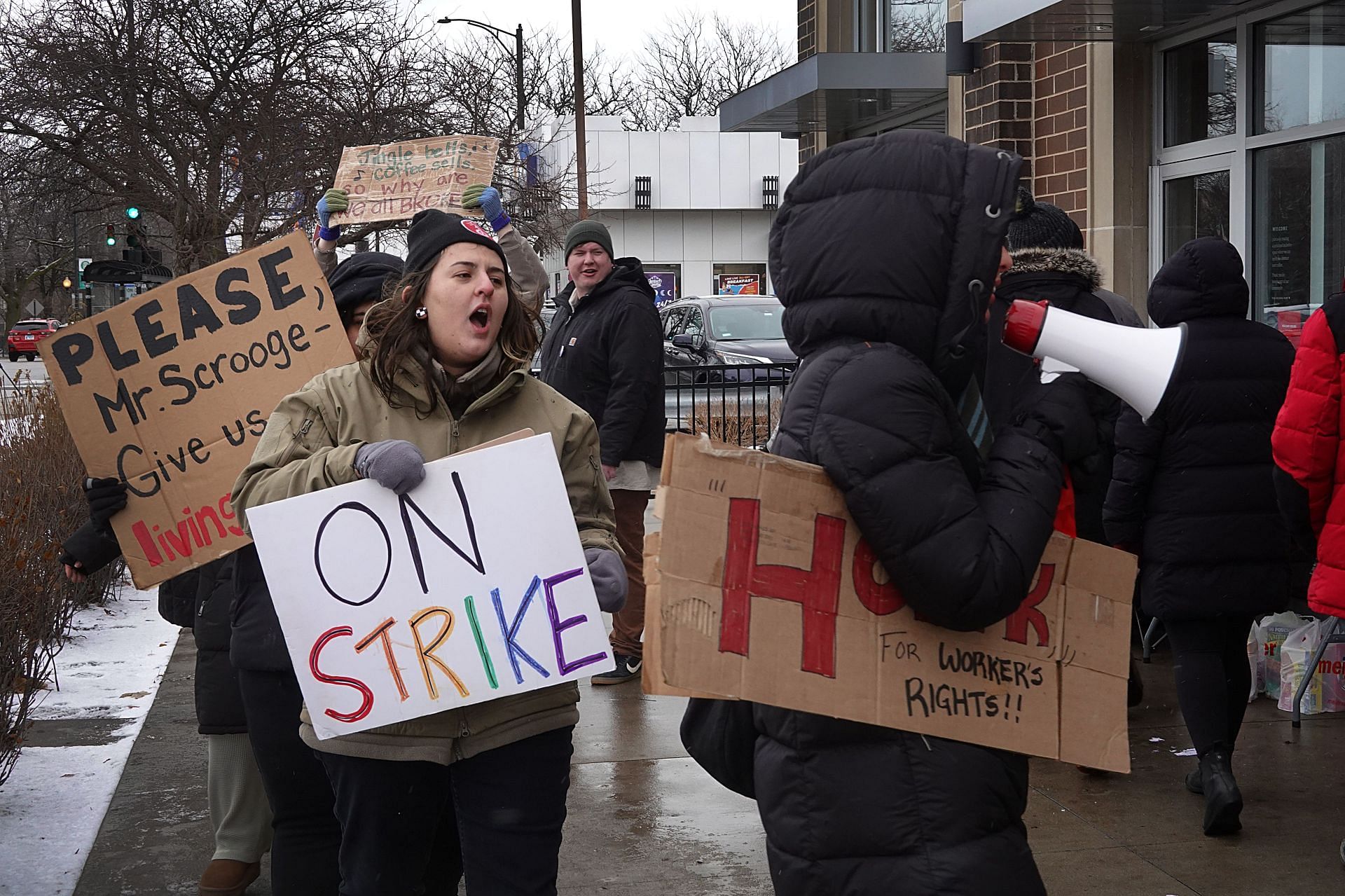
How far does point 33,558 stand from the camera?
5.26m

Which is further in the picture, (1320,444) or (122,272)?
(122,272)

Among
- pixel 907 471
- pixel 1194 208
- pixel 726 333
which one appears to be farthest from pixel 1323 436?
pixel 726 333

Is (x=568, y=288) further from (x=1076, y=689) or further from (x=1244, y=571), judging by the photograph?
(x=1076, y=689)

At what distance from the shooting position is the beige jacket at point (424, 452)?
285 centimetres

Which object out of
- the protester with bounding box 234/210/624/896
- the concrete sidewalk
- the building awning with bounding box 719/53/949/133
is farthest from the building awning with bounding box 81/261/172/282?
the protester with bounding box 234/210/624/896

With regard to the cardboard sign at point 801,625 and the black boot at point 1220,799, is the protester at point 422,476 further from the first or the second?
the black boot at point 1220,799

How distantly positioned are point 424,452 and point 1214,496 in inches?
115

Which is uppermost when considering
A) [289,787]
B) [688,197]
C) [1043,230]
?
[688,197]

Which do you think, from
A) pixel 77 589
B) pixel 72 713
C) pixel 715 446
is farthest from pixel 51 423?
pixel 715 446

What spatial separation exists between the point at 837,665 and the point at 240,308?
244 centimetres

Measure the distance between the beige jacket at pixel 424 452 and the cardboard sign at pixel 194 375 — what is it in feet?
3.36

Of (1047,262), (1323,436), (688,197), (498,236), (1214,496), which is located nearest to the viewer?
(1323,436)

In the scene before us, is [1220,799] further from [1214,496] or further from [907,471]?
[907,471]

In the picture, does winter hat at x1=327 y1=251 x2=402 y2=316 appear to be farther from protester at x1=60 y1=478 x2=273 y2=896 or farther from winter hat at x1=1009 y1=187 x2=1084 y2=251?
winter hat at x1=1009 y1=187 x2=1084 y2=251
